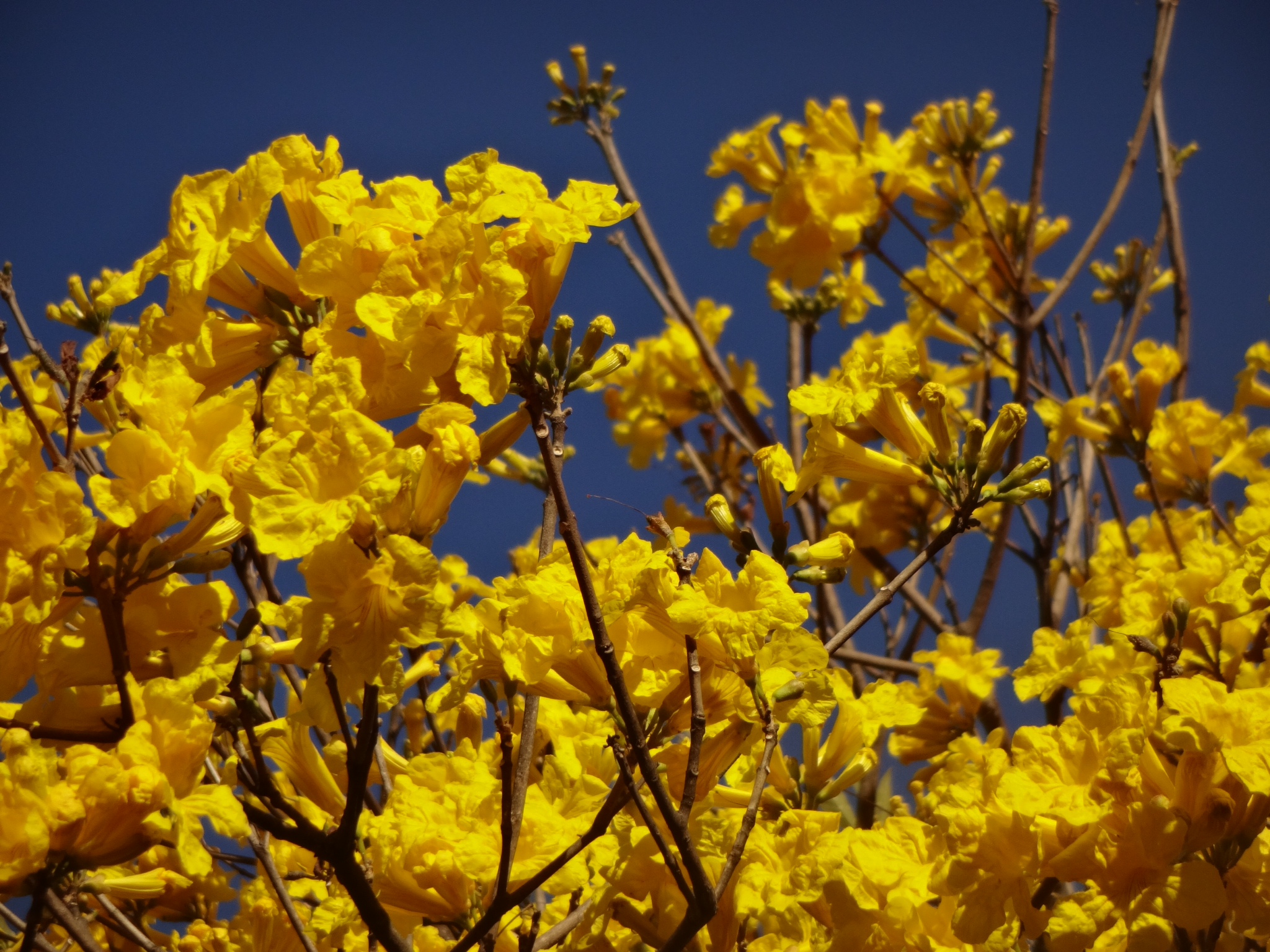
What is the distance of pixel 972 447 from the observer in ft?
6.63

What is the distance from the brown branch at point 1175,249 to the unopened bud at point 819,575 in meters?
3.03

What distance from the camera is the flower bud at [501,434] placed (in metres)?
1.60

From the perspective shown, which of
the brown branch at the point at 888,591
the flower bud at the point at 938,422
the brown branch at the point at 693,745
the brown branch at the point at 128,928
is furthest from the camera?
the flower bud at the point at 938,422

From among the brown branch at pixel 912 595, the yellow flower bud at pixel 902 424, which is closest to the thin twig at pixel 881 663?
the brown branch at pixel 912 595

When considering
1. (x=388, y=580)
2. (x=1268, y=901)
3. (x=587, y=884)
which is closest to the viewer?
(x=388, y=580)

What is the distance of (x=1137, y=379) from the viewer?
387 centimetres

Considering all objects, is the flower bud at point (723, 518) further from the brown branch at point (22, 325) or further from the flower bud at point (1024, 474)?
the brown branch at point (22, 325)

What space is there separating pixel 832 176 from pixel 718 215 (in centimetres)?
68

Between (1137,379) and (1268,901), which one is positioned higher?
(1137,379)

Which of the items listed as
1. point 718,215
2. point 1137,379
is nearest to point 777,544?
point 1137,379

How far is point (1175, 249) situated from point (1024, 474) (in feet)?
10.0

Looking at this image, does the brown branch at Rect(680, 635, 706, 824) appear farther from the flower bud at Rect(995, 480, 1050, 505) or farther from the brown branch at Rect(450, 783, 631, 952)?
the flower bud at Rect(995, 480, 1050, 505)

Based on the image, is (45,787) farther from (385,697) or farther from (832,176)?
(832,176)

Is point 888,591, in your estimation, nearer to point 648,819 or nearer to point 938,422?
point 938,422
